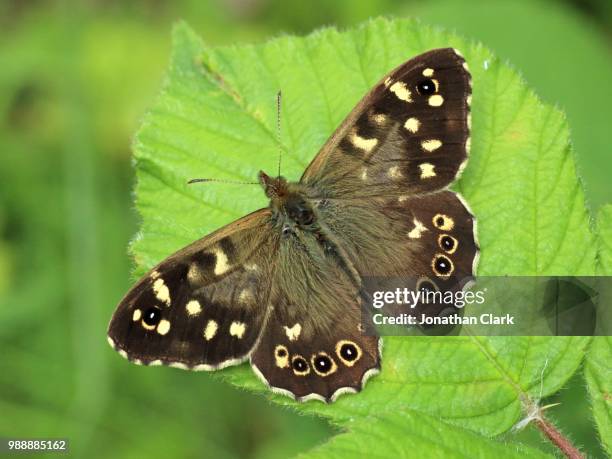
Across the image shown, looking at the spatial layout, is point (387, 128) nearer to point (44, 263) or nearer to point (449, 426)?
point (449, 426)

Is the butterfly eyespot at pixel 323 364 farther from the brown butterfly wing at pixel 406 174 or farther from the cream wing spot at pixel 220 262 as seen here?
the cream wing spot at pixel 220 262

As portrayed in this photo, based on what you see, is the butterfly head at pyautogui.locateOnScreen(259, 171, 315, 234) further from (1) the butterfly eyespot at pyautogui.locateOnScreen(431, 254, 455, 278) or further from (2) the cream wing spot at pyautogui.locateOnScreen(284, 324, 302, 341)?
(1) the butterfly eyespot at pyautogui.locateOnScreen(431, 254, 455, 278)

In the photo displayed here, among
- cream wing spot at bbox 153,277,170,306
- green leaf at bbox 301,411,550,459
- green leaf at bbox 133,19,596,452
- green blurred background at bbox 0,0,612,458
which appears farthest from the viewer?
green blurred background at bbox 0,0,612,458

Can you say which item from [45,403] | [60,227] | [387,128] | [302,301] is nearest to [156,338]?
[302,301]

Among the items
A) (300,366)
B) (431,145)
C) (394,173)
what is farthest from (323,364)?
(431,145)

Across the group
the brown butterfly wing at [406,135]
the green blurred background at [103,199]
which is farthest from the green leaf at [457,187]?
the green blurred background at [103,199]

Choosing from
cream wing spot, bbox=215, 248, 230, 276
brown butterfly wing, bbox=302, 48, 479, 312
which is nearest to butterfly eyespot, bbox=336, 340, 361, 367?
brown butterfly wing, bbox=302, 48, 479, 312

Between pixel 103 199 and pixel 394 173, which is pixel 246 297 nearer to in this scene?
pixel 394 173
